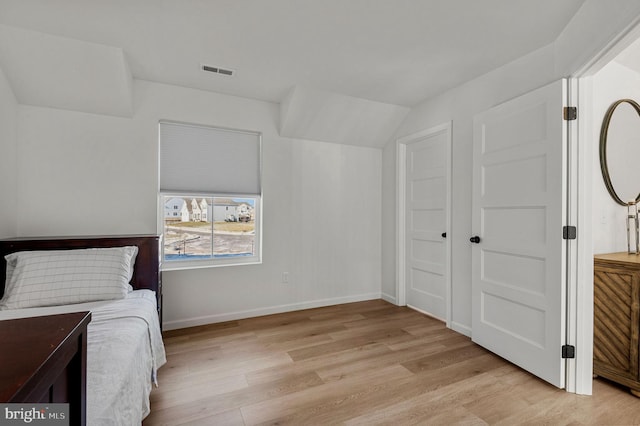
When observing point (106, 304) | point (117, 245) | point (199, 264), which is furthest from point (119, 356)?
point (199, 264)

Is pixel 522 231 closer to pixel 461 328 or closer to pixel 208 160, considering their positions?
pixel 461 328

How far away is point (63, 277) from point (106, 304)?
1.15 ft

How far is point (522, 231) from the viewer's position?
229 cm

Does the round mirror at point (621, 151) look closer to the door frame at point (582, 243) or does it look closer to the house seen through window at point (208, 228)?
the door frame at point (582, 243)

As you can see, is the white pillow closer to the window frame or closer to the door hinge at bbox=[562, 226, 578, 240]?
→ the window frame

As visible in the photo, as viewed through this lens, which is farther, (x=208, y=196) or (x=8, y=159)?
(x=208, y=196)

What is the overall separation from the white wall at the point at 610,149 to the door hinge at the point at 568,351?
0.87m

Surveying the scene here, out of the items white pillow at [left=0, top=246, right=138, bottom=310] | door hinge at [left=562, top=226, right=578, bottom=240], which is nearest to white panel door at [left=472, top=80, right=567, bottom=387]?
door hinge at [left=562, top=226, right=578, bottom=240]

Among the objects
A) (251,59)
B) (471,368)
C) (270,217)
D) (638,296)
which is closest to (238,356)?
Result: (270,217)

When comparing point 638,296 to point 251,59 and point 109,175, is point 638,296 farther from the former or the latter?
point 109,175

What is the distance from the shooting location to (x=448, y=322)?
309 cm

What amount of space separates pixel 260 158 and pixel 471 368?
285 centimetres

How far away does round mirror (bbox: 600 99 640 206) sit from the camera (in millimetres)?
2424

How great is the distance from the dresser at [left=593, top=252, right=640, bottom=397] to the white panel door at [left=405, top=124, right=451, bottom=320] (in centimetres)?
119
